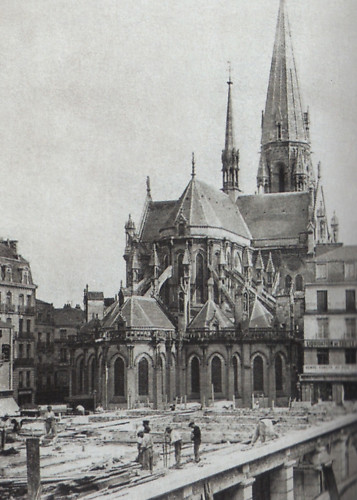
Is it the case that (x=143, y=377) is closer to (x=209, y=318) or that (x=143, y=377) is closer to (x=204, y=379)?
(x=204, y=379)

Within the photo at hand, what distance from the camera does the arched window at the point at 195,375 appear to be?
22.9 m

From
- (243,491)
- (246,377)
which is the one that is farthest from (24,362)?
(243,491)

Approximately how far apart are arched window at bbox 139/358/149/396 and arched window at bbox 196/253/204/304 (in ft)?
12.1

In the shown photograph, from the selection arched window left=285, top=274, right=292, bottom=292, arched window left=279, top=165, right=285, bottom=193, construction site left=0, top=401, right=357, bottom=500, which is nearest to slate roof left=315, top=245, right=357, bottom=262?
construction site left=0, top=401, right=357, bottom=500

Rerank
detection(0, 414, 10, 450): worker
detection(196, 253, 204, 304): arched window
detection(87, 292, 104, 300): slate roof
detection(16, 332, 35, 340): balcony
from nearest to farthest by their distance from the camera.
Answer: detection(0, 414, 10, 450): worker, detection(87, 292, 104, 300): slate roof, detection(16, 332, 35, 340): balcony, detection(196, 253, 204, 304): arched window

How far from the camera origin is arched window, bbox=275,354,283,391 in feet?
66.1

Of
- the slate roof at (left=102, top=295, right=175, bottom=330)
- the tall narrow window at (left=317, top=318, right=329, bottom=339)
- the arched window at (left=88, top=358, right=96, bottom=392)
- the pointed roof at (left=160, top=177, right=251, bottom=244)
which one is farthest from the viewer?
the pointed roof at (left=160, top=177, right=251, bottom=244)

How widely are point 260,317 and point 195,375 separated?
8.22 ft

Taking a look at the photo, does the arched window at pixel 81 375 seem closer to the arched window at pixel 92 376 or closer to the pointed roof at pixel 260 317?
the arched window at pixel 92 376

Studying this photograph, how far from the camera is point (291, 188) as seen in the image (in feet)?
110

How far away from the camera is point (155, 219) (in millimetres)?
27344

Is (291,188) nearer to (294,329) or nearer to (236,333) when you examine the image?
(236,333)

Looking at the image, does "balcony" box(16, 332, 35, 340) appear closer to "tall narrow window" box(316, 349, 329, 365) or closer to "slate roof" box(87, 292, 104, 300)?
"slate roof" box(87, 292, 104, 300)

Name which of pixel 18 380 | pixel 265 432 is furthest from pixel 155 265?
pixel 265 432
